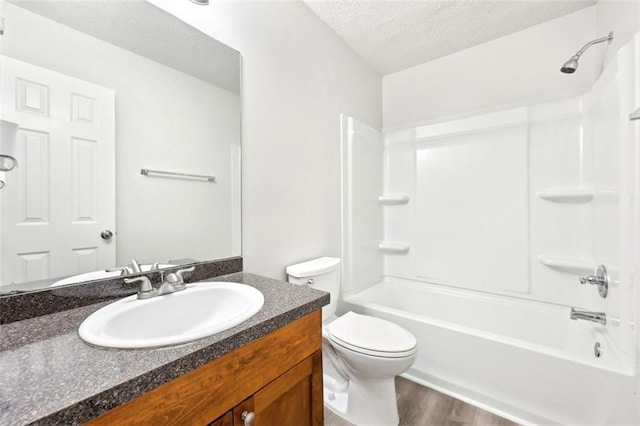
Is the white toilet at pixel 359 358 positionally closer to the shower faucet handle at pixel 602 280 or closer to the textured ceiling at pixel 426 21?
the shower faucet handle at pixel 602 280

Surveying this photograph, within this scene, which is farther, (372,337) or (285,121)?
(285,121)

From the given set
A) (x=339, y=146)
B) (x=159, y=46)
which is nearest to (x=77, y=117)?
(x=159, y=46)

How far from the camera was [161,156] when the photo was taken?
1.07m

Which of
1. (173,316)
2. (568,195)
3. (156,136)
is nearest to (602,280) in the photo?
(568,195)

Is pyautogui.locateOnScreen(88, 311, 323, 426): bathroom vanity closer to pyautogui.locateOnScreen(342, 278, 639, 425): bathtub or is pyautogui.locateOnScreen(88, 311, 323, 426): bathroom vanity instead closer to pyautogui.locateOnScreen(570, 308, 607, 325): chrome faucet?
pyautogui.locateOnScreen(342, 278, 639, 425): bathtub

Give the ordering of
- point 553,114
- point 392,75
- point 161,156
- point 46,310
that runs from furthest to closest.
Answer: point 392,75, point 553,114, point 161,156, point 46,310

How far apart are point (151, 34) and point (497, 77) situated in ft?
7.67

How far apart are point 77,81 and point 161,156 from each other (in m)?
0.32

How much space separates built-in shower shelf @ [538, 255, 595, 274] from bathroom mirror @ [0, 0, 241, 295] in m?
2.11

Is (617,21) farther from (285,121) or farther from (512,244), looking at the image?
(285,121)

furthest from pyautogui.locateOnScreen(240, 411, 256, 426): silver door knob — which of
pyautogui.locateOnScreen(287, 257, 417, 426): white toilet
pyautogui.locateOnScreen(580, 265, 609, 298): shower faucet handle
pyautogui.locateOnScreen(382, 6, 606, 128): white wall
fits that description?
pyautogui.locateOnScreen(382, 6, 606, 128): white wall

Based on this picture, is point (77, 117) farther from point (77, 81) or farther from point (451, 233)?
point (451, 233)

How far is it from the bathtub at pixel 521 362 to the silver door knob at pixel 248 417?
1.33 metres

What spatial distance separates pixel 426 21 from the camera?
186 cm
